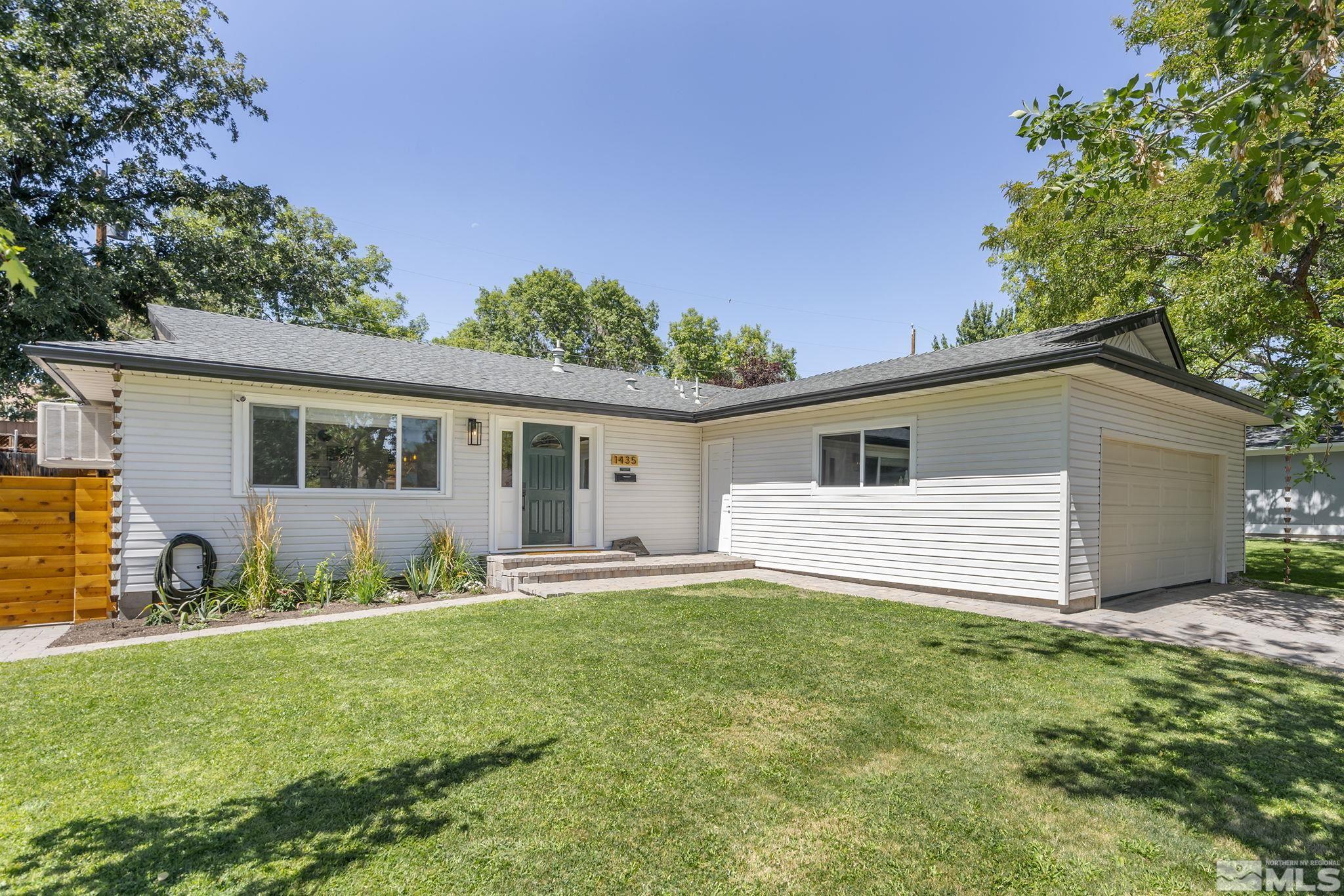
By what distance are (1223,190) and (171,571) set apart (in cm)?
999

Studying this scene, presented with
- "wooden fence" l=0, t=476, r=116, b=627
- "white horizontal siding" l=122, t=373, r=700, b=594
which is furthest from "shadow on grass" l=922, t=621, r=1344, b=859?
"wooden fence" l=0, t=476, r=116, b=627

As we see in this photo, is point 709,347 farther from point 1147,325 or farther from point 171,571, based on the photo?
point 171,571

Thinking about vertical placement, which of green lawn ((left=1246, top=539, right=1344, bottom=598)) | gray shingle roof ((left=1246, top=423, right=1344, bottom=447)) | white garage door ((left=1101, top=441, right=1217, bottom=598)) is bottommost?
green lawn ((left=1246, top=539, right=1344, bottom=598))

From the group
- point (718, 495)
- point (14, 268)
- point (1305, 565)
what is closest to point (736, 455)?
point (718, 495)

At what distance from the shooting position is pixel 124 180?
13.7 m

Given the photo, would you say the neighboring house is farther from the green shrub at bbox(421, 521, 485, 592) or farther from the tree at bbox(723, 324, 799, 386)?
the green shrub at bbox(421, 521, 485, 592)

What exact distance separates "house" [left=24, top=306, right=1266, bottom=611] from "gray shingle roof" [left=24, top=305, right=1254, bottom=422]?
0.04 metres

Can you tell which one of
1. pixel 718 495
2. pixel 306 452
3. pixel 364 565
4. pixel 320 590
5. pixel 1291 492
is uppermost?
pixel 306 452

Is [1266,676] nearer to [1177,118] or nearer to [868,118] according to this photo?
[1177,118]

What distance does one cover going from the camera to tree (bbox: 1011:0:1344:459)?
3277 mm

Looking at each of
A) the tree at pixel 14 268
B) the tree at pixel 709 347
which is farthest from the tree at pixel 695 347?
the tree at pixel 14 268

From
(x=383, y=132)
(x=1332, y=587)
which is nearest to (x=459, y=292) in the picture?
(x=383, y=132)

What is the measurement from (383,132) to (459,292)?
18.9 metres

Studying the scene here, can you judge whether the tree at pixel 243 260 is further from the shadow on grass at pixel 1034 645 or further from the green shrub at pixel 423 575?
the shadow on grass at pixel 1034 645
